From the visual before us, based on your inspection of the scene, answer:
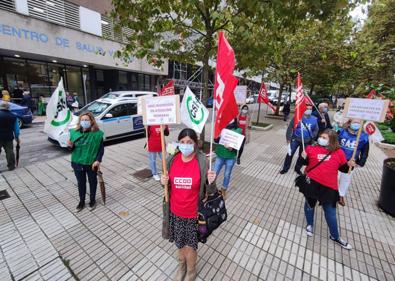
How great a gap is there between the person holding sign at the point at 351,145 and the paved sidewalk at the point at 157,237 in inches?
29.3

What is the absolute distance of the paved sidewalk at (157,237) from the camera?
2758 millimetres

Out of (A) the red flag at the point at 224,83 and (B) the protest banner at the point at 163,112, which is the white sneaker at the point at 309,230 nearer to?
(A) the red flag at the point at 224,83

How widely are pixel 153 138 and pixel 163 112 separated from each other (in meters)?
2.79

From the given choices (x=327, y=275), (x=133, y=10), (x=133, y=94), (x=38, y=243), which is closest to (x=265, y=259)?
(x=327, y=275)

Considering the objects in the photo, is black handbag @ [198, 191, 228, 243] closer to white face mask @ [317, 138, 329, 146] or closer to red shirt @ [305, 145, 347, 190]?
red shirt @ [305, 145, 347, 190]

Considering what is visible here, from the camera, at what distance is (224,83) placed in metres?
2.29

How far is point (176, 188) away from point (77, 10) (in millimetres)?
18125

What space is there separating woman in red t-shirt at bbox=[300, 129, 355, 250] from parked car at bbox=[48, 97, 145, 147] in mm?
7367

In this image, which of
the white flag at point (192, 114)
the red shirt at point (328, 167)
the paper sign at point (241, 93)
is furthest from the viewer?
the paper sign at point (241, 93)

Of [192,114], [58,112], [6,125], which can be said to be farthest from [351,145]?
[6,125]

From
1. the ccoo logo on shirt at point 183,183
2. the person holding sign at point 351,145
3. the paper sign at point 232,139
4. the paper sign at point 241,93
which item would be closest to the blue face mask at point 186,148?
the ccoo logo on shirt at point 183,183

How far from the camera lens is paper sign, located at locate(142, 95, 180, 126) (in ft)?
7.50

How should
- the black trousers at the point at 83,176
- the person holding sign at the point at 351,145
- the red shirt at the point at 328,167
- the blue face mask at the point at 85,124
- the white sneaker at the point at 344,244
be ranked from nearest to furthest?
the red shirt at the point at 328,167 < the white sneaker at the point at 344,244 < the blue face mask at the point at 85,124 < the black trousers at the point at 83,176 < the person holding sign at the point at 351,145

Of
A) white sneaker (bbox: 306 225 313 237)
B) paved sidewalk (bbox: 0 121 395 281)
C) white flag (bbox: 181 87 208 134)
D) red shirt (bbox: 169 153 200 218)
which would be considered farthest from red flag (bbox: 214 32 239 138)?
white sneaker (bbox: 306 225 313 237)
